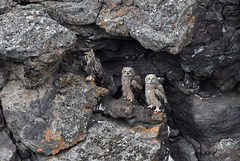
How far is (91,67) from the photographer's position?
4.88m

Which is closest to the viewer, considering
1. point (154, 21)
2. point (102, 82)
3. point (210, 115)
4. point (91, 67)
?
point (154, 21)

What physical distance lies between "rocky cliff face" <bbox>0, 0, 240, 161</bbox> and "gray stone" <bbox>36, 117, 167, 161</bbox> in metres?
0.02

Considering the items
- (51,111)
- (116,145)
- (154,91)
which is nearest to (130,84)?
(154,91)

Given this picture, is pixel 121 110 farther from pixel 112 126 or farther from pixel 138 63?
pixel 138 63

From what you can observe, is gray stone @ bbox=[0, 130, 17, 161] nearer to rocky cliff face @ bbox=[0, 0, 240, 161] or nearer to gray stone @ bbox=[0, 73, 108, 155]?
rocky cliff face @ bbox=[0, 0, 240, 161]

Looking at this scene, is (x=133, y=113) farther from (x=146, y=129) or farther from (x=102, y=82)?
(x=102, y=82)

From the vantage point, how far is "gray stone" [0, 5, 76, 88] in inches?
161

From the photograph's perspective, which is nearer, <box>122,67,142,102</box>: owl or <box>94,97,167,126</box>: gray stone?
<box>94,97,167,126</box>: gray stone

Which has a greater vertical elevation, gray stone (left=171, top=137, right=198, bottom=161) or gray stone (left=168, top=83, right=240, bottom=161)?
gray stone (left=168, top=83, right=240, bottom=161)

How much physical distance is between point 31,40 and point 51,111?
4.48 feet

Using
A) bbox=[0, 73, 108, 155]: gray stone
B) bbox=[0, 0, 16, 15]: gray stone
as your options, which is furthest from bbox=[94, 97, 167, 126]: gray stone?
bbox=[0, 0, 16, 15]: gray stone

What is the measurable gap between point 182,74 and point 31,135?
3.33 metres

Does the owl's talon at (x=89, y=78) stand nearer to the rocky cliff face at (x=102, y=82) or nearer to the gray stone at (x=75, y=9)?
the rocky cliff face at (x=102, y=82)

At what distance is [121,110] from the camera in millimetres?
4695
